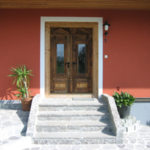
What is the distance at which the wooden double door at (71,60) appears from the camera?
5617 millimetres

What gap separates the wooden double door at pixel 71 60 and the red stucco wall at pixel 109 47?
69cm

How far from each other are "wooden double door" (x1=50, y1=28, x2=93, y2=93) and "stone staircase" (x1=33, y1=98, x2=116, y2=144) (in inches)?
54.1

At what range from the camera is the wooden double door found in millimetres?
5617

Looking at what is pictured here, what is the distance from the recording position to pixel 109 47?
5125 millimetres

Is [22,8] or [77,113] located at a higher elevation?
[22,8]

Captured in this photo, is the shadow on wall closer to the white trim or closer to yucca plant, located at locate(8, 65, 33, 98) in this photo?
yucca plant, located at locate(8, 65, 33, 98)

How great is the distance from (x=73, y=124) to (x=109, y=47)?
2.70 meters

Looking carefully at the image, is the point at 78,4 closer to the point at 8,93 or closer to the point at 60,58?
the point at 60,58

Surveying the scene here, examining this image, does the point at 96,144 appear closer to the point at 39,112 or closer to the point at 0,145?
the point at 39,112

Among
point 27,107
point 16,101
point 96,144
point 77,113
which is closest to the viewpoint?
point 96,144

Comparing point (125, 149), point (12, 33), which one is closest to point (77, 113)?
point (125, 149)

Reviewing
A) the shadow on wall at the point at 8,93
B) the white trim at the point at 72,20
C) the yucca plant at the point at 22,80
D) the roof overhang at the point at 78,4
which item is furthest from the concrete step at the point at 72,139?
the roof overhang at the point at 78,4

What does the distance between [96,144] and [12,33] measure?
4021mm

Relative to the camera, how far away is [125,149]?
3.28 m
